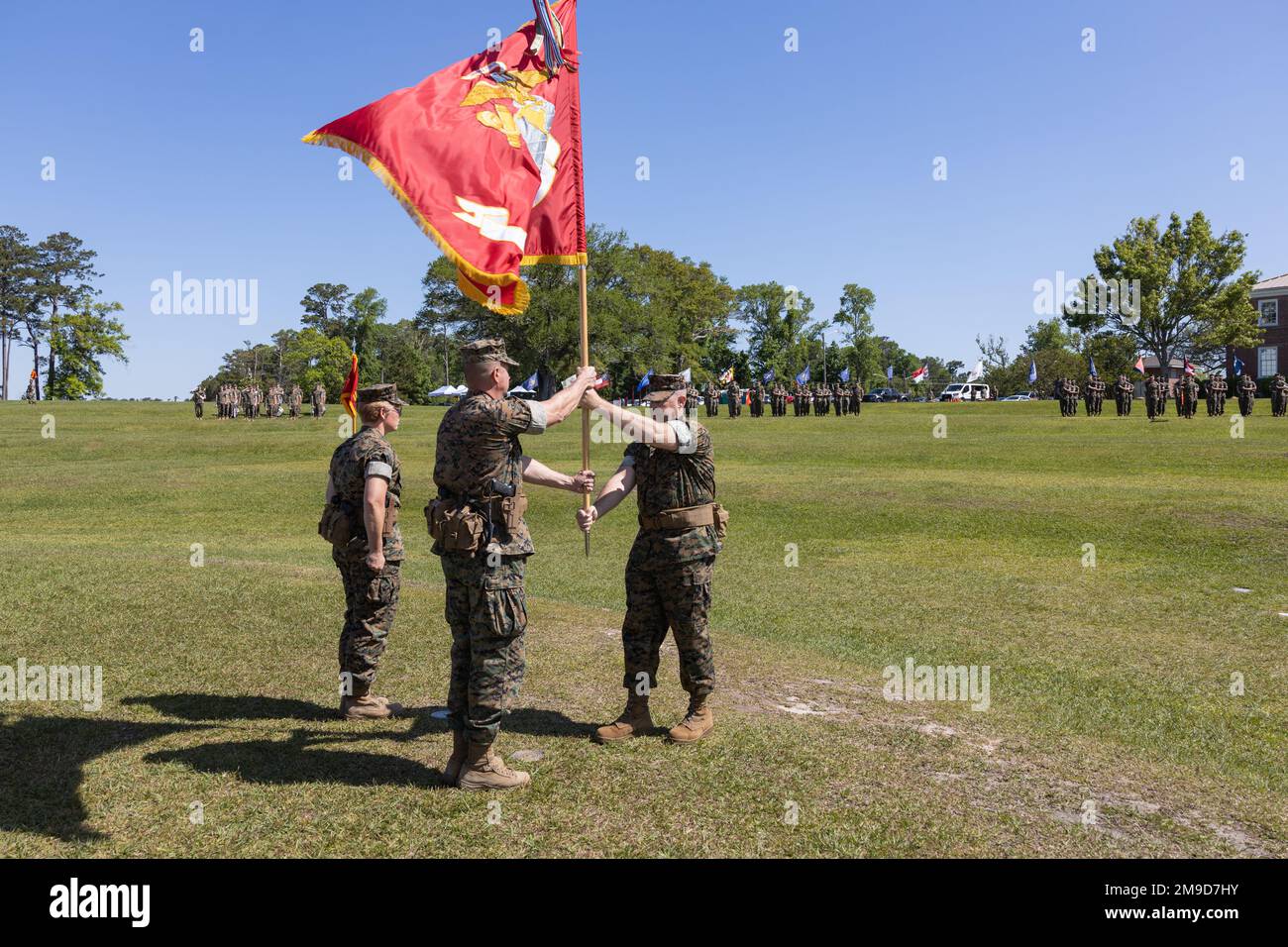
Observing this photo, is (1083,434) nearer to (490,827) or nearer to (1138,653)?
(1138,653)

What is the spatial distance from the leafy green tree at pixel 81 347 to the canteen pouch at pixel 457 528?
89.6 meters

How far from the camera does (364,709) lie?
252 inches

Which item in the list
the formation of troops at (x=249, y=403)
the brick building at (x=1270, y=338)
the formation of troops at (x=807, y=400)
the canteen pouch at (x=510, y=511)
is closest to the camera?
the canteen pouch at (x=510, y=511)

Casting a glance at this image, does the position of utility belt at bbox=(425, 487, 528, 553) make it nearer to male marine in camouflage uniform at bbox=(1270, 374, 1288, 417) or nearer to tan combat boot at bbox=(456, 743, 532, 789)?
tan combat boot at bbox=(456, 743, 532, 789)

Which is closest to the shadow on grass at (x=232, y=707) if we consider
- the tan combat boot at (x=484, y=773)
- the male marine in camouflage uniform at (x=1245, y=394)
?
the tan combat boot at (x=484, y=773)

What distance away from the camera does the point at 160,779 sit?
5.23 m

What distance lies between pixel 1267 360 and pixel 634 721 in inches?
3341

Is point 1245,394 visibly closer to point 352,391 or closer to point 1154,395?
point 1154,395

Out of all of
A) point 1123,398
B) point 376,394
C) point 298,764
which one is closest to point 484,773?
point 298,764

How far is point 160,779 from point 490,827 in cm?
196

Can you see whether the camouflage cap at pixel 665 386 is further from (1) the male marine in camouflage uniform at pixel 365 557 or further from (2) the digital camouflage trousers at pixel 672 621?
(1) the male marine in camouflage uniform at pixel 365 557

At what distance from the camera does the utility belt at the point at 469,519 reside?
Result: 514 centimetres

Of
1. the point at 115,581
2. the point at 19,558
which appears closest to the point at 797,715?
the point at 115,581

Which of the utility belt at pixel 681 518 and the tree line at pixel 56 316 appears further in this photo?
the tree line at pixel 56 316
